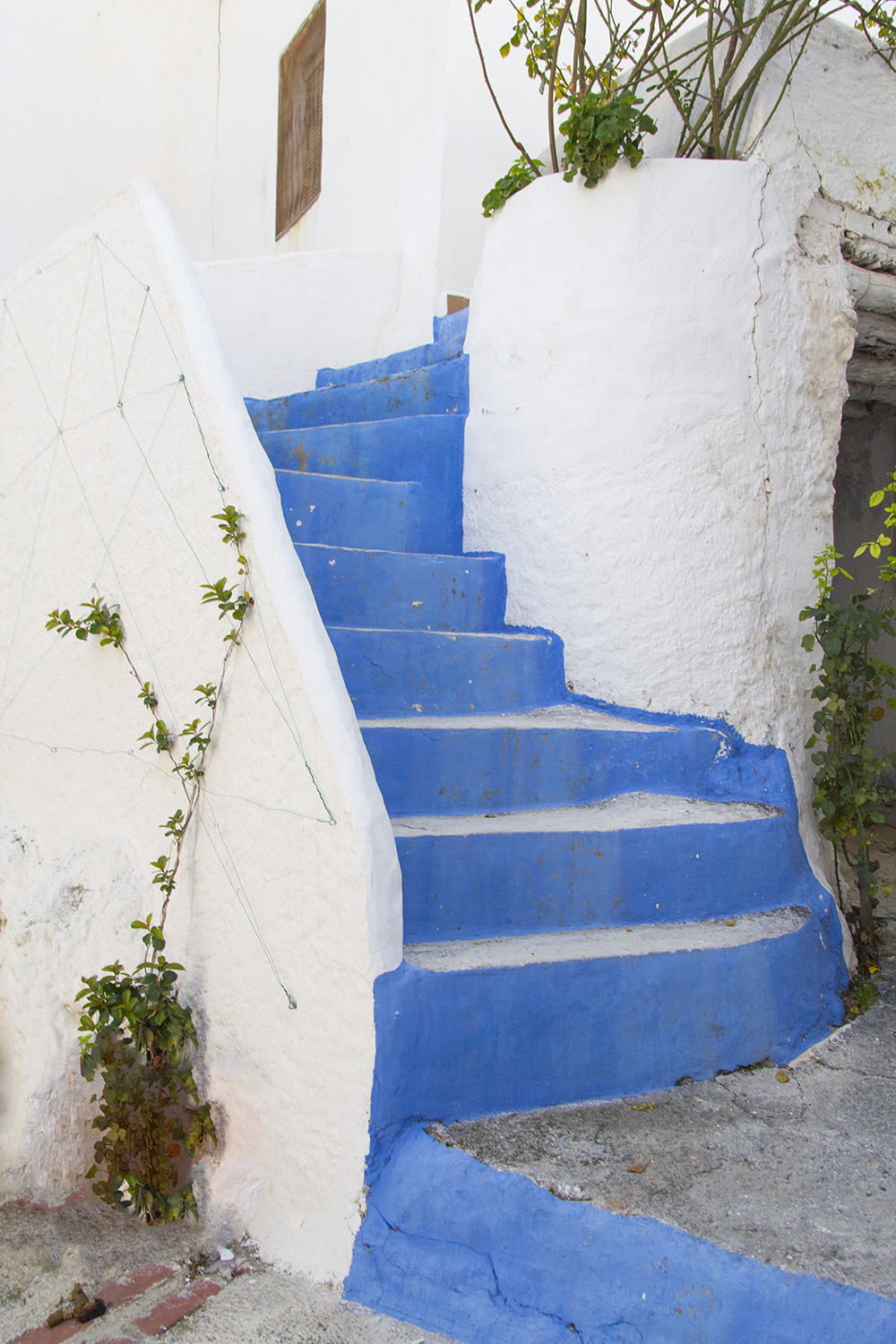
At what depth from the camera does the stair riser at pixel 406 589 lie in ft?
11.6

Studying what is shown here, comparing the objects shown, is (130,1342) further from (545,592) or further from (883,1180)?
(545,592)

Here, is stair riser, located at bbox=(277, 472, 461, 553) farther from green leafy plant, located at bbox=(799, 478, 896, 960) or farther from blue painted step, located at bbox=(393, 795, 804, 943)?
green leafy plant, located at bbox=(799, 478, 896, 960)

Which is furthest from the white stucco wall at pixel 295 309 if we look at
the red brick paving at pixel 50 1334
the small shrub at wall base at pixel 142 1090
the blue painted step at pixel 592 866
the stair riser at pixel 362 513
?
the red brick paving at pixel 50 1334

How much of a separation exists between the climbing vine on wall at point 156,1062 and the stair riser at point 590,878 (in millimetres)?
617

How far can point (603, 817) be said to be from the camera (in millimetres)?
3078

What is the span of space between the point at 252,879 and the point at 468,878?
0.58 metres

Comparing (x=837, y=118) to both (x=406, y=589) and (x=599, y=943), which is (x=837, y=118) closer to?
(x=406, y=589)

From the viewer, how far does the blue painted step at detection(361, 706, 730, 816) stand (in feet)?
9.94

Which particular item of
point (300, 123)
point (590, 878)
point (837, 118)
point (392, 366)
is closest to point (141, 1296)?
point (590, 878)

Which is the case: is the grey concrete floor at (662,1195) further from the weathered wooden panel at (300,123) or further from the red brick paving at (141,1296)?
the weathered wooden panel at (300,123)

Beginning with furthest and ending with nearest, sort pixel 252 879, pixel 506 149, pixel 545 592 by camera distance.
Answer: pixel 506 149, pixel 545 592, pixel 252 879

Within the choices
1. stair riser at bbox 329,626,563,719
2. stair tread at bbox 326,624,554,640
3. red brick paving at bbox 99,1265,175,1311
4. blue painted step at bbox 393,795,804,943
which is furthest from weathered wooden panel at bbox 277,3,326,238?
red brick paving at bbox 99,1265,175,1311

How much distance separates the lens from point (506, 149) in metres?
5.23

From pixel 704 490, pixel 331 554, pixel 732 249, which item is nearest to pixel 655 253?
pixel 732 249
